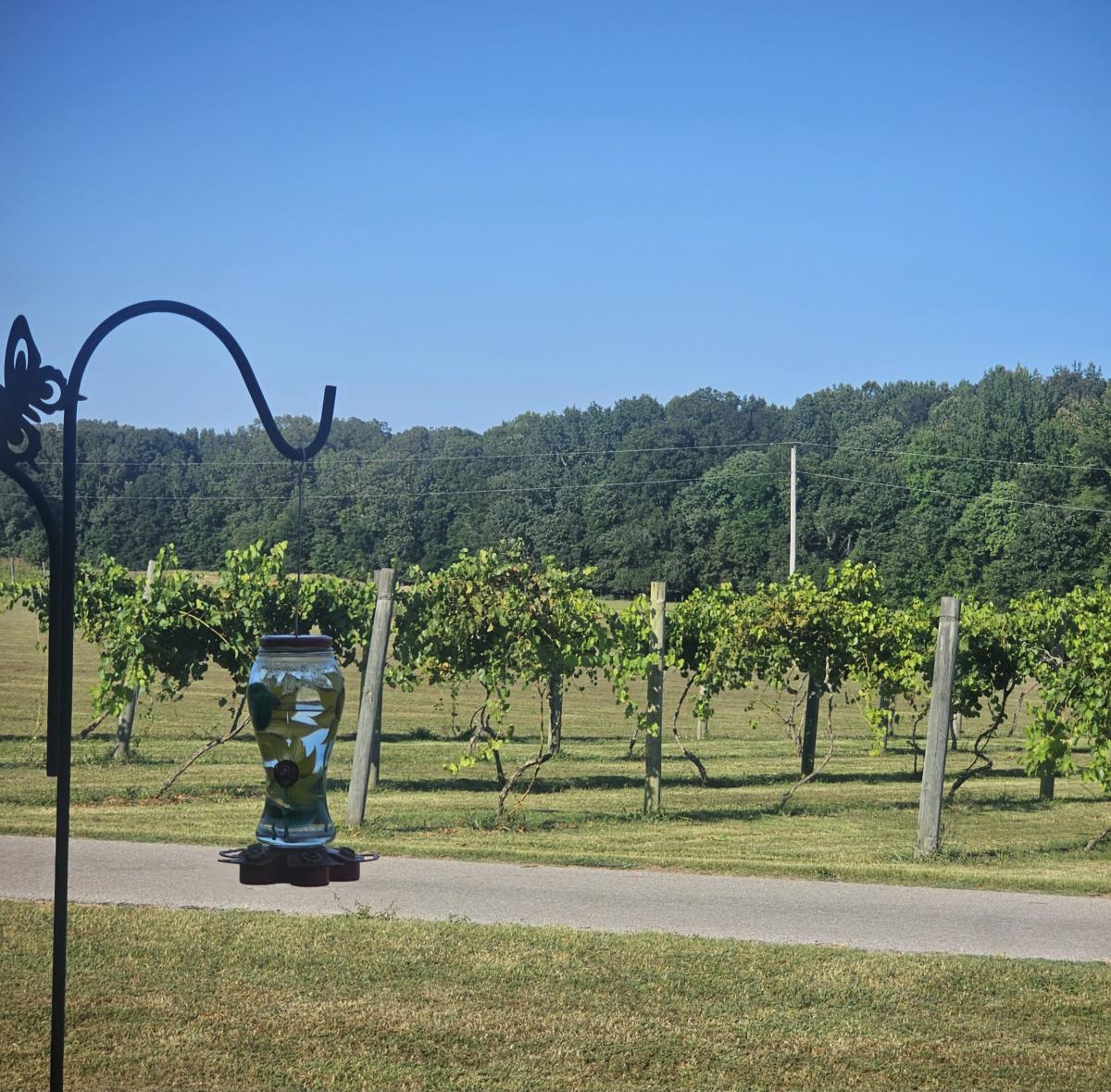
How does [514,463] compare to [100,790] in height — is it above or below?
above

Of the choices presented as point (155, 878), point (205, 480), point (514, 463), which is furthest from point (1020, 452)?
point (155, 878)

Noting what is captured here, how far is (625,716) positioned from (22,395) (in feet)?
37.6

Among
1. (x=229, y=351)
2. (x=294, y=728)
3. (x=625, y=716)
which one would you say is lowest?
(x=625, y=716)

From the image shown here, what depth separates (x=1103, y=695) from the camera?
12.6m

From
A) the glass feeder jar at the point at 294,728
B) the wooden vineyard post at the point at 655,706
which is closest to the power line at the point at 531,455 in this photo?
the wooden vineyard post at the point at 655,706

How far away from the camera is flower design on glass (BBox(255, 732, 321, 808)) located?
353cm

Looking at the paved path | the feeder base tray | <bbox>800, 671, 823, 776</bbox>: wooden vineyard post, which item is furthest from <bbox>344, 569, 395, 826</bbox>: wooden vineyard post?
the feeder base tray

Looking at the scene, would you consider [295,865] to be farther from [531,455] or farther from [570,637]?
[531,455]

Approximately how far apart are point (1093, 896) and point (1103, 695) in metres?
3.21

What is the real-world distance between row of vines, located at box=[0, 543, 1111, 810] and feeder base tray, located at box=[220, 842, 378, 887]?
7283mm

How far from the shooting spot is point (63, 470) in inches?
143

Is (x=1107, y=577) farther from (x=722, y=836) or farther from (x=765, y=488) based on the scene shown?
(x=722, y=836)

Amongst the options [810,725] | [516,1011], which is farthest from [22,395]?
[810,725]

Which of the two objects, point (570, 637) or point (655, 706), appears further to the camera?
point (570, 637)
